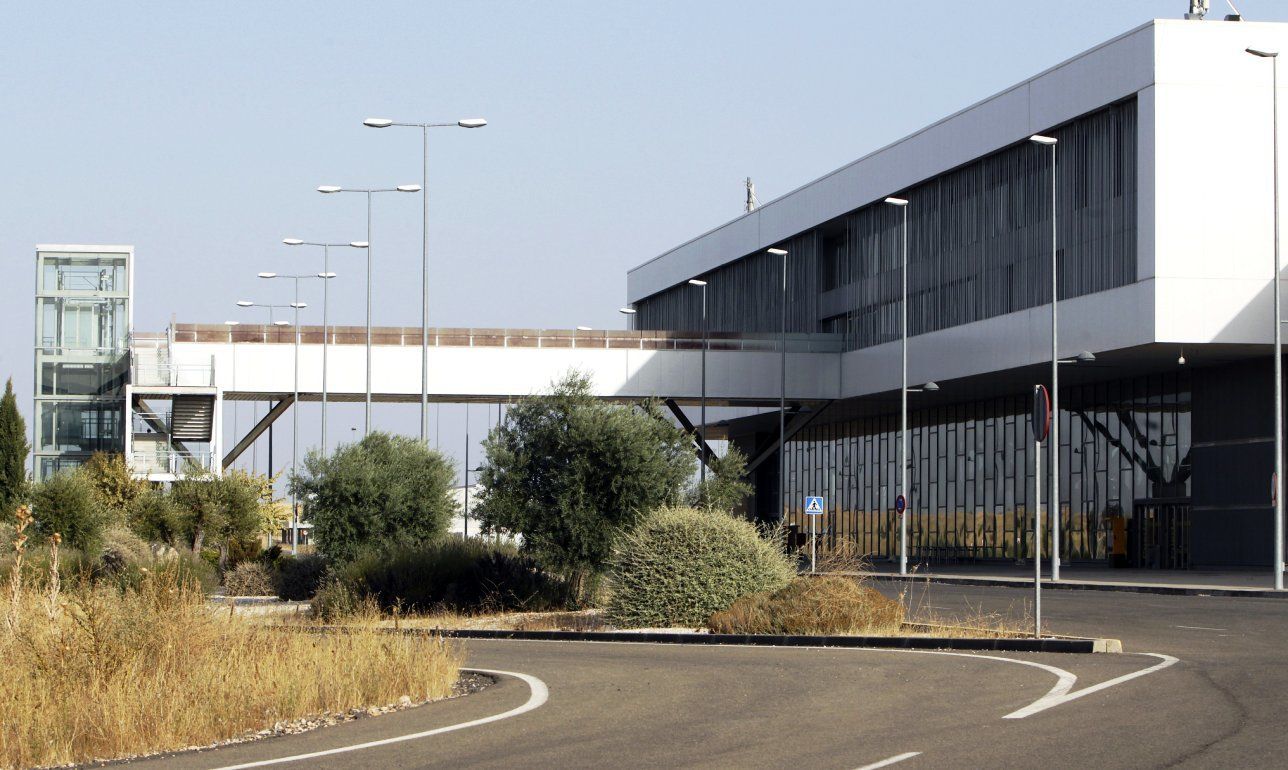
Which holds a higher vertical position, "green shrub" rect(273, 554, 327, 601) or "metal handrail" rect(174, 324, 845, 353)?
"metal handrail" rect(174, 324, 845, 353)

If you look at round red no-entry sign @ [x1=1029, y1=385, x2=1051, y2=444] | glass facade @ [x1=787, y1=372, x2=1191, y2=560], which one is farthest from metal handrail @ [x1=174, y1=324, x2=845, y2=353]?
round red no-entry sign @ [x1=1029, y1=385, x2=1051, y2=444]

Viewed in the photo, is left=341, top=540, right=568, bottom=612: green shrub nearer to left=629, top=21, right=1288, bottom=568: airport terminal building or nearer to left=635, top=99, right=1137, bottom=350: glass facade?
left=629, top=21, right=1288, bottom=568: airport terminal building

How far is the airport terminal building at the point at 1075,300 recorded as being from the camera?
46906 millimetres

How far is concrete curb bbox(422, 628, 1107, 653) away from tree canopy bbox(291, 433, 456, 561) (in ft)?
35.5

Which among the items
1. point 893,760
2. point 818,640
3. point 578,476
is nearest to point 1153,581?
point 578,476

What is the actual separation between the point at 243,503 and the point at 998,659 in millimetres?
31727

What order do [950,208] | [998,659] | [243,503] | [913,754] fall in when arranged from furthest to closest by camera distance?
[950,208]
[243,503]
[998,659]
[913,754]

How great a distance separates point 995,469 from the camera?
207ft

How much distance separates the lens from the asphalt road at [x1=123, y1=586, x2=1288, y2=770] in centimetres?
1034

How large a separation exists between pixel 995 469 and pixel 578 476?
3698 centimetres

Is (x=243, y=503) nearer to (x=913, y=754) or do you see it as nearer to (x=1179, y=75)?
(x=1179, y=75)

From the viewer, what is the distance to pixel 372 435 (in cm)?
3694

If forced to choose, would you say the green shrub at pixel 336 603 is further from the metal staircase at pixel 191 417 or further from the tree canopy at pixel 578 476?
the metal staircase at pixel 191 417

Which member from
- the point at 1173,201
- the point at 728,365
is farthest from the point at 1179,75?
the point at 728,365
